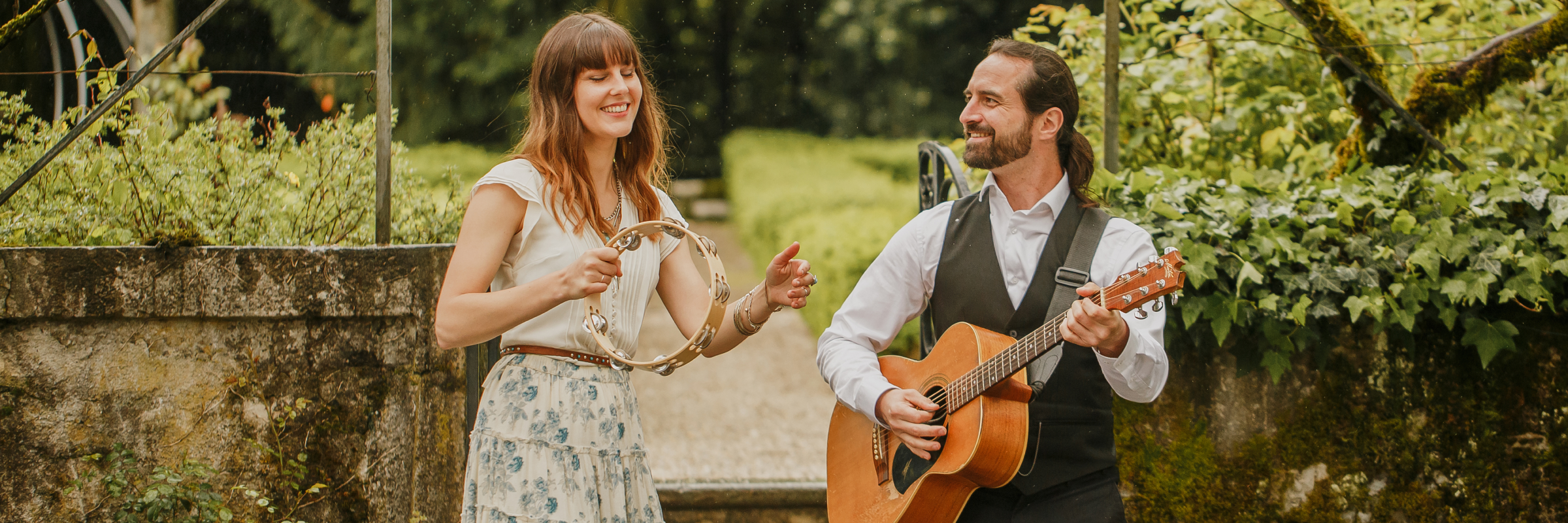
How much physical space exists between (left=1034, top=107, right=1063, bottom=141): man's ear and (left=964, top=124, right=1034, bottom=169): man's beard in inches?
1.8

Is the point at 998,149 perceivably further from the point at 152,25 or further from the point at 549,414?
the point at 152,25

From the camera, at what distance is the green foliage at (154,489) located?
2662 mm

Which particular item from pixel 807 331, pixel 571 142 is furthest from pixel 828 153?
pixel 571 142

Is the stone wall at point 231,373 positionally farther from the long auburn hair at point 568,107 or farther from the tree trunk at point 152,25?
the tree trunk at point 152,25

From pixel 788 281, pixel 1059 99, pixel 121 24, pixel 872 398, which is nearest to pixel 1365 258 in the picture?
pixel 1059 99

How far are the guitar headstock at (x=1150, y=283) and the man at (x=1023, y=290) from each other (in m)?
0.16

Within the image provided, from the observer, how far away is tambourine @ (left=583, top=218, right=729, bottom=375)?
184cm

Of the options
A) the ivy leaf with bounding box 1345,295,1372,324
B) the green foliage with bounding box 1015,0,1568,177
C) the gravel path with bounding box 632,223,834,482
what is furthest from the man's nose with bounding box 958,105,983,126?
the green foliage with bounding box 1015,0,1568,177

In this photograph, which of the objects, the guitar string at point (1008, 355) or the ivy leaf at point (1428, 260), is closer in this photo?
the guitar string at point (1008, 355)

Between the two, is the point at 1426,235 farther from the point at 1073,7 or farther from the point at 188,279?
the point at 188,279

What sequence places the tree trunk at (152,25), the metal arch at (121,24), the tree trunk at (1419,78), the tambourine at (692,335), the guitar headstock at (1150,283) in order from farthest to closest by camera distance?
the tree trunk at (152,25) → the metal arch at (121,24) → the tree trunk at (1419,78) → the tambourine at (692,335) → the guitar headstock at (1150,283)

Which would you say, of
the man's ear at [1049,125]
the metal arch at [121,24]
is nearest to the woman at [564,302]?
the man's ear at [1049,125]

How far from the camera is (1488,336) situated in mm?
2887

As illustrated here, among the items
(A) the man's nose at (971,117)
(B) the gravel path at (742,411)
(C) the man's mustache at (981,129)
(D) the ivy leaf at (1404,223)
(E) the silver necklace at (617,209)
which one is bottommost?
(B) the gravel path at (742,411)
